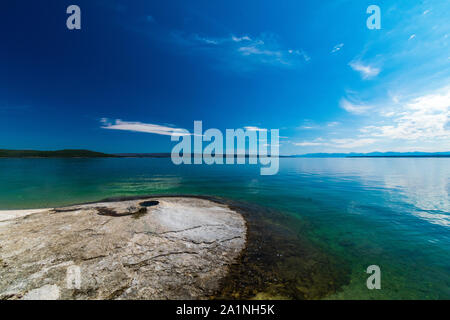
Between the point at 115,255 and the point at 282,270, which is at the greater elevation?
the point at 115,255

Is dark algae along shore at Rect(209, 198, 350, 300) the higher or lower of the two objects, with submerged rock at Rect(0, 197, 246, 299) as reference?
lower

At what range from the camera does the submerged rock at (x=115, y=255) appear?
5762 mm

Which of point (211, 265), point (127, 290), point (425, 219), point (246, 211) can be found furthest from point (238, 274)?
point (425, 219)

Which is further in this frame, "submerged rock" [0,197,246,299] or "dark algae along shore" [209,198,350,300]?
"dark algae along shore" [209,198,350,300]

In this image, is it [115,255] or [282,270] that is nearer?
[115,255]

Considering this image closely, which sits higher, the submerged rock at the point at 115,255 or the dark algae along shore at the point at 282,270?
the submerged rock at the point at 115,255

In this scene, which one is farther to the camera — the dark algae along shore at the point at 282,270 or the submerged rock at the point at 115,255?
the dark algae along shore at the point at 282,270

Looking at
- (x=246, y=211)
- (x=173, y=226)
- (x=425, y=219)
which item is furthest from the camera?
(x=246, y=211)

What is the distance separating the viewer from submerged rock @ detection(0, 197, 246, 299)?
576 centimetres

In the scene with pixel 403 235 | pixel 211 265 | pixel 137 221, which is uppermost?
pixel 137 221

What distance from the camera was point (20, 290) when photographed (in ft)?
18.0

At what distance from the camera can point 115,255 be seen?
24.6ft
